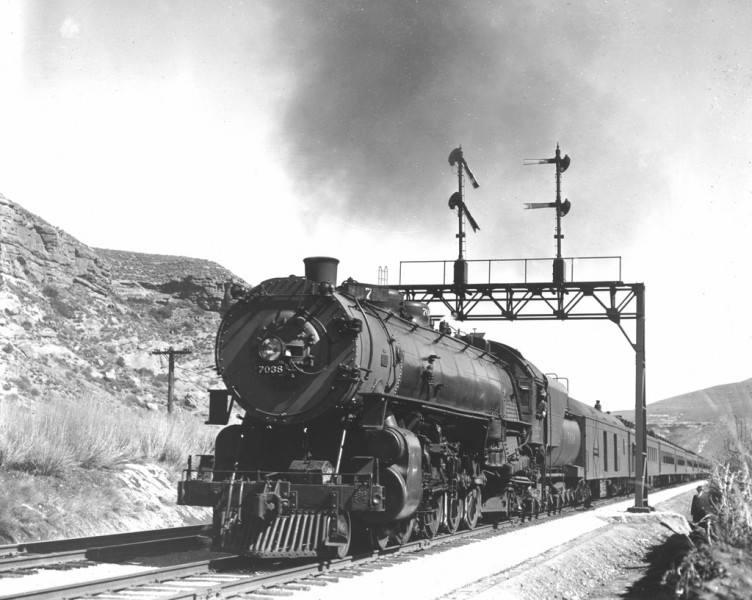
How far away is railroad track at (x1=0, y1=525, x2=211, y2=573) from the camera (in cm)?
1009

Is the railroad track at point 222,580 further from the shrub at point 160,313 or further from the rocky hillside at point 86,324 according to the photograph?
the shrub at point 160,313

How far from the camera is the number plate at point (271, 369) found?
11219 millimetres

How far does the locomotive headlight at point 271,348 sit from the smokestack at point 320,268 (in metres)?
1.21

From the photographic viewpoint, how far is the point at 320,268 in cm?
1211

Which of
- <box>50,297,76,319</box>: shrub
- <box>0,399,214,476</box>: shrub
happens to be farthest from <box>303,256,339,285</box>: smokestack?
<box>50,297,76,319</box>: shrub

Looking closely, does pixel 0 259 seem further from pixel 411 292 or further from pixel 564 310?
pixel 564 310

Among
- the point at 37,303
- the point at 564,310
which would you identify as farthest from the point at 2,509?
the point at 37,303

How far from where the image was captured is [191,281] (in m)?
67.4

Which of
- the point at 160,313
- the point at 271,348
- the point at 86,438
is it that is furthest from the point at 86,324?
the point at 271,348

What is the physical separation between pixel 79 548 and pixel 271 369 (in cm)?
371

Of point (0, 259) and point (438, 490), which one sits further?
point (0, 259)

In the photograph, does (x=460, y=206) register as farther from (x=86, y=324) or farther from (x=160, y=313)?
(x=160, y=313)

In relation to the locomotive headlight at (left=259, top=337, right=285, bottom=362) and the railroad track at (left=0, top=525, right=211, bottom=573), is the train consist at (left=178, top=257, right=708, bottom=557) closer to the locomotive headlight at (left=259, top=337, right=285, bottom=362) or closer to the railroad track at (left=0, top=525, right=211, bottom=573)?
the locomotive headlight at (left=259, top=337, right=285, bottom=362)

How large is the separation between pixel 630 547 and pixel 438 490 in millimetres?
3764
